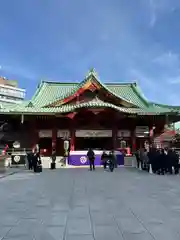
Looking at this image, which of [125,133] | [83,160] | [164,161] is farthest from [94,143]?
[164,161]

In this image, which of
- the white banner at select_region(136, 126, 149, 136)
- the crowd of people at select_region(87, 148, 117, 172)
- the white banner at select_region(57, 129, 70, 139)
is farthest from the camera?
the white banner at select_region(136, 126, 149, 136)

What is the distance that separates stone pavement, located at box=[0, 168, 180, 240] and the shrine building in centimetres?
1806

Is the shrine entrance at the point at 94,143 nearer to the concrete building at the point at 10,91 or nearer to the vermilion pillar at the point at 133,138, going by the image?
the vermilion pillar at the point at 133,138

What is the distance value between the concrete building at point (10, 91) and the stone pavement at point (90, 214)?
83590mm

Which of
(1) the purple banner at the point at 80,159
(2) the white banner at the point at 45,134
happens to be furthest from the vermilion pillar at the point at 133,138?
(2) the white banner at the point at 45,134

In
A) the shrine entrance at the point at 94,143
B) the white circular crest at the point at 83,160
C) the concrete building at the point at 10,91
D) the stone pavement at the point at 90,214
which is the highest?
the concrete building at the point at 10,91

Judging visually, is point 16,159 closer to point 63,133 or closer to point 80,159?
point 80,159

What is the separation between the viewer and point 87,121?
100ft

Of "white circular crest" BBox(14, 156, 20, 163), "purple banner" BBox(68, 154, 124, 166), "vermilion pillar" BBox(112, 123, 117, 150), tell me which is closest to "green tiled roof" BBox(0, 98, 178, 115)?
"vermilion pillar" BBox(112, 123, 117, 150)

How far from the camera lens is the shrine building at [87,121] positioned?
28.9 meters

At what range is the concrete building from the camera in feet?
301

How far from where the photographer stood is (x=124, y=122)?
3078cm

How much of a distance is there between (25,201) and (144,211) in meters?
3.83

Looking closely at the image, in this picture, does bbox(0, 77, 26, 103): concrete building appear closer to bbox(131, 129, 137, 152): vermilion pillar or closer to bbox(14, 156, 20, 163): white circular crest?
bbox(131, 129, 137, 152): vermilion pillar
